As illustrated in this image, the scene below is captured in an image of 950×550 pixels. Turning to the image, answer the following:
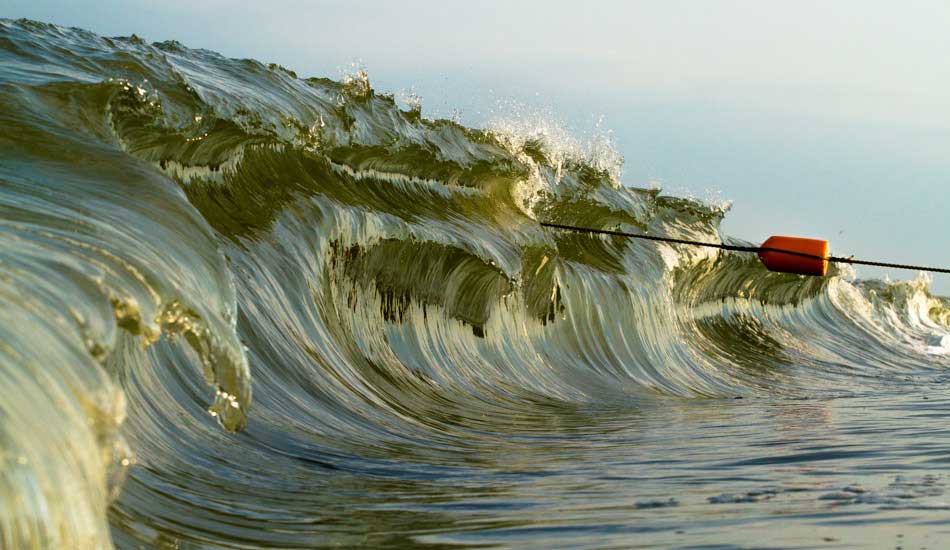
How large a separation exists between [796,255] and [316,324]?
2959 millimetres

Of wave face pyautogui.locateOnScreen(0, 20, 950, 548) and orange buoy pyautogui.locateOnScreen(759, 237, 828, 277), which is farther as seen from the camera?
orange buoy pyautogui.locateOnScreen(759, 237, 828, 277)

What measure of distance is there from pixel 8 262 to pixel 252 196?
4376mm

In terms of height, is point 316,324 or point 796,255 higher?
point 316,324

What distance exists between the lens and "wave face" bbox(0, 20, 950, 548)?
104 inches

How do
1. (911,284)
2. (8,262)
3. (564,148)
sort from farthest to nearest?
(911,284) → (564,148) → (8,262)

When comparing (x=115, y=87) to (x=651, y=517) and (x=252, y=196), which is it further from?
(x=651, y=517)

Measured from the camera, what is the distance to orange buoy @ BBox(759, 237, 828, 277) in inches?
302

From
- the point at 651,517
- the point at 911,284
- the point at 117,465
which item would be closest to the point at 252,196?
the point at 651,517

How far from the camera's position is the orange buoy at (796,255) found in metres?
7.66

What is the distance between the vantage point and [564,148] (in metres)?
12.4

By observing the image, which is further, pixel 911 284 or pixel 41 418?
pixel 911 284

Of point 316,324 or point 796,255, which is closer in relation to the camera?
point 316,324

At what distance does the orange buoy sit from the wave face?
1078mm

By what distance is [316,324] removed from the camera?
6.89 m
